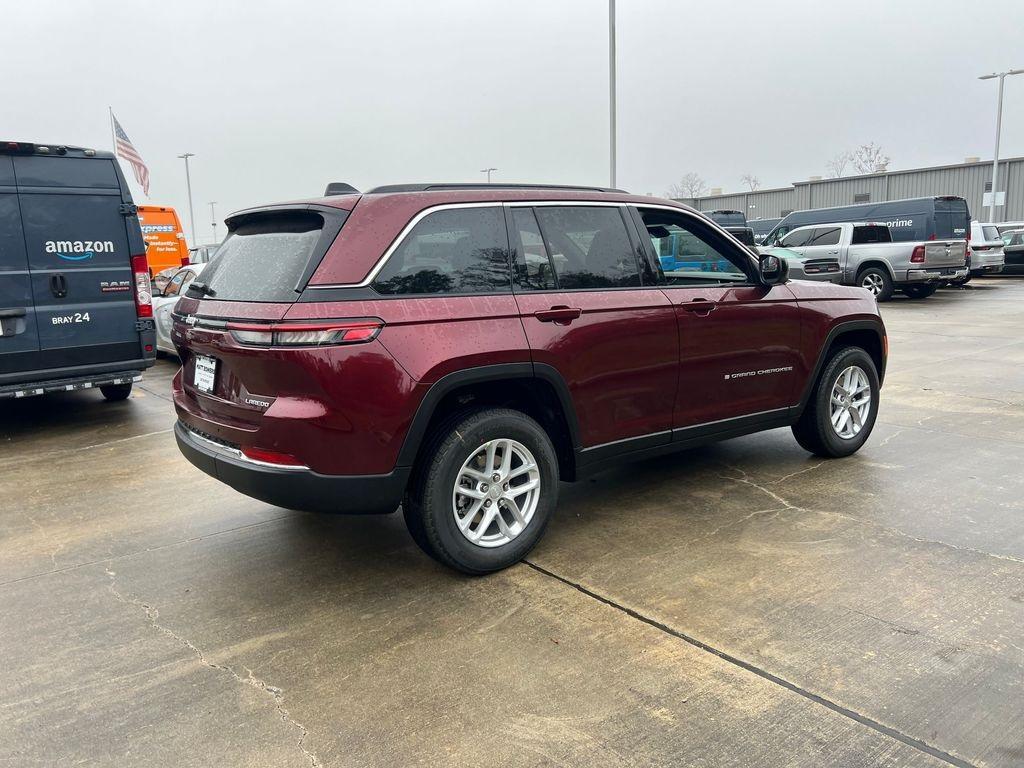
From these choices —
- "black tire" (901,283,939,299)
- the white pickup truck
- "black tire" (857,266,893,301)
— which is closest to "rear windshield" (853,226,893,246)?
the white pickup truck

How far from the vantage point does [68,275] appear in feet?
22.9

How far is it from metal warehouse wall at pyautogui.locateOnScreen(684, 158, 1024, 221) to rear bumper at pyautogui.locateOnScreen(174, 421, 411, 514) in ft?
128

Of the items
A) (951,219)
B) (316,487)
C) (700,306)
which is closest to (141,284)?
(316,487)

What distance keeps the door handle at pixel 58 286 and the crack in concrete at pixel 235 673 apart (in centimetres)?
406

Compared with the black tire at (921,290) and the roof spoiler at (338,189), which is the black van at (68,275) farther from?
the black tire at (921,290)

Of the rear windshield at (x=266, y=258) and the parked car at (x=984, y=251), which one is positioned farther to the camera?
the parked car at (x=984, y=251)

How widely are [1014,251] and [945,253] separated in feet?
29.6

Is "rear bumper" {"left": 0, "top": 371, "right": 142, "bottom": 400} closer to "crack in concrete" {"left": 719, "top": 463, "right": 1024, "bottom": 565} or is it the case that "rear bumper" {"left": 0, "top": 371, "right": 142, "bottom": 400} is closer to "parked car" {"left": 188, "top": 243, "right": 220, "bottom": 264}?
"crack in concrete" {"left": 719, "top": 463, "right": 1024, "bottom": 565}

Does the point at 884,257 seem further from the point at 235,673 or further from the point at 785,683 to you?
the point at 235,673

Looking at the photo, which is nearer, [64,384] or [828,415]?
[828,415]

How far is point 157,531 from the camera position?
452 centimetres

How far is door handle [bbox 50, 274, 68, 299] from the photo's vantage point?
6887mm

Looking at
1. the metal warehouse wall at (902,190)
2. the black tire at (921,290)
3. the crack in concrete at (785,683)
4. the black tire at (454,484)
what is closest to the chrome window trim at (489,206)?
the black tire at (454,484)

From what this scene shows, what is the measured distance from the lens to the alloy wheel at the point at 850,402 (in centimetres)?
543
